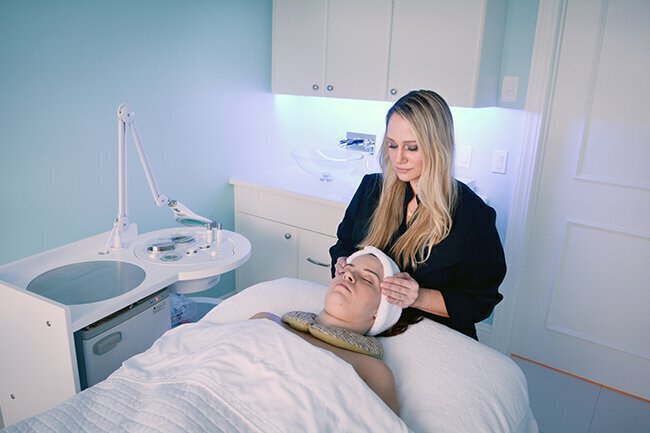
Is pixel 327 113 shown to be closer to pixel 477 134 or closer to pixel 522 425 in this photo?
pixel 477 134

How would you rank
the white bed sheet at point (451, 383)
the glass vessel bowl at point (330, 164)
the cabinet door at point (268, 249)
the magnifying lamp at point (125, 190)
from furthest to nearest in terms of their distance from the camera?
the glass vessel bowl at point (330, 164) → the cabinet door at point (268, 249) → the magnifying lamp at point (125, 190) → the white bed sheet at point (451, 383)

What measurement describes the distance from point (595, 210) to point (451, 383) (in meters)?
1.50

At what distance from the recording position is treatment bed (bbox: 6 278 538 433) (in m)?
0.97

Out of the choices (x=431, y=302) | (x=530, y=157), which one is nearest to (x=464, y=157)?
(x=530, y=157)

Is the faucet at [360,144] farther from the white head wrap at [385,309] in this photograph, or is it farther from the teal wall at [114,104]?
the white head wrap at [385,309]

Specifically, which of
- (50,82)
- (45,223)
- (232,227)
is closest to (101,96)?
(50,82)

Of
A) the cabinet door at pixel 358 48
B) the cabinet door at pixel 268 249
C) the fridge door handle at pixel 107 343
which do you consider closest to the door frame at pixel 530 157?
the cabinet door at pixel 358 48

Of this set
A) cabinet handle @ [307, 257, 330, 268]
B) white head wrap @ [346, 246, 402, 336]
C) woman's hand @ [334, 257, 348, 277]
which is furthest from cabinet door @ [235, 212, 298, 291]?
white head wrap @ [346, 246, 402, 336]

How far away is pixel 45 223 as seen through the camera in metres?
1.85

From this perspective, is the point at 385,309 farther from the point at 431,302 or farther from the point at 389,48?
the point at 389,48

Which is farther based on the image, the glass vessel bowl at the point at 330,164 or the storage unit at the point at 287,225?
the glass vessel bowl at the point at 330,164

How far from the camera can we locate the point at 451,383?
3.81 feet

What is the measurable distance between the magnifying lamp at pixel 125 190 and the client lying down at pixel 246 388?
2.17 ft

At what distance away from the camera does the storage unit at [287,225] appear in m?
2.41
